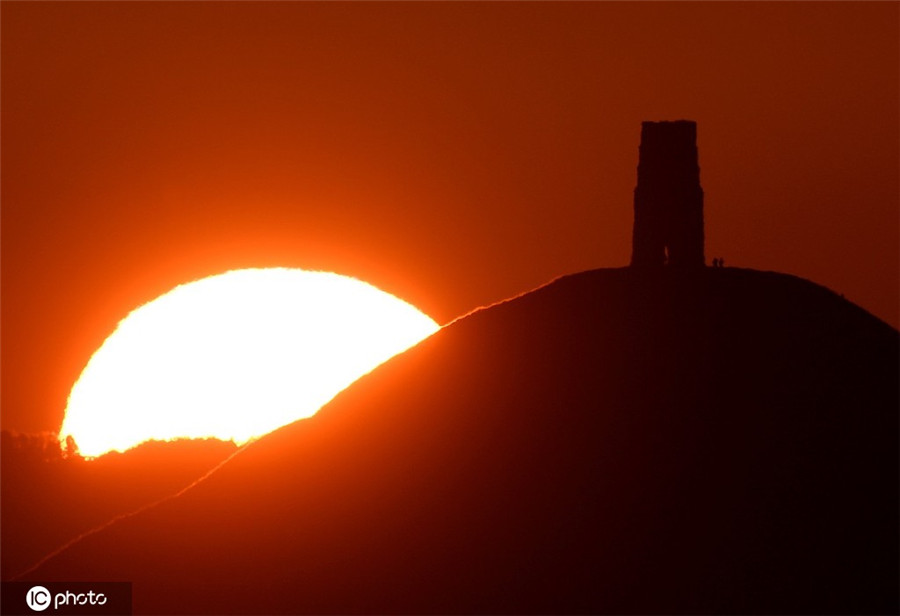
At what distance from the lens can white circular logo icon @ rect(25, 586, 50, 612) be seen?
2827 centimetres

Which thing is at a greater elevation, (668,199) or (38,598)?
(668,199)

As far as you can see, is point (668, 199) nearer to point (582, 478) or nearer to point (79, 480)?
point (582, 478)

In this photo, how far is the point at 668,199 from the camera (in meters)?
32.8

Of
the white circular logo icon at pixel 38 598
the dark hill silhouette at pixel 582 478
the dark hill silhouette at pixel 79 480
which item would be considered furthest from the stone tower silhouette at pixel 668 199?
the dark hill silhouette at pixel 79 480

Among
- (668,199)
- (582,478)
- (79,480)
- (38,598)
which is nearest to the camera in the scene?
(582,478)

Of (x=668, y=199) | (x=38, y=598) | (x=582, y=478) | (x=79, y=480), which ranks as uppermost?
(x=668, y=199)

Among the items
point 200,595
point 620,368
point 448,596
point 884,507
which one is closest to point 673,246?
point 620,368

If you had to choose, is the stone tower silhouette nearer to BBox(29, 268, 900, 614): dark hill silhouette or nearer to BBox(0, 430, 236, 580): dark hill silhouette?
BBox(29, 268, 900, 614): dark hill silhouette

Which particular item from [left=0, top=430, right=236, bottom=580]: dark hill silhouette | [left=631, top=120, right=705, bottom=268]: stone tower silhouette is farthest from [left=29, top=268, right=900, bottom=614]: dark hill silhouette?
[left=0, top=430, right=236, bottom=580]: dark hill silhouette

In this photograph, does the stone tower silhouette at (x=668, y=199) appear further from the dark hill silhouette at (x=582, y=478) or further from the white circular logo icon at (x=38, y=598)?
the white circular logo icon at (x=38, y=598)

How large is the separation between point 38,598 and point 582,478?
33.4ft

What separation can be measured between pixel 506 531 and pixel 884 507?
6.69m

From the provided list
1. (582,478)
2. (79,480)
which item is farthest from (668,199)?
(79,480)

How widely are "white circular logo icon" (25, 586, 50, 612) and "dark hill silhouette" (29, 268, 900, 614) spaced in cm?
117
